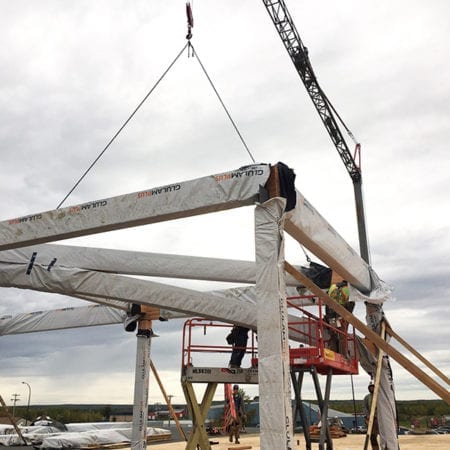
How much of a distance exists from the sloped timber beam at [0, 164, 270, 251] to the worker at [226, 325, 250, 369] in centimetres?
512

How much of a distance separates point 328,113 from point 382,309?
2489cm

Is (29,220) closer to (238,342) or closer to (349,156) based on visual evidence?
(238,342)

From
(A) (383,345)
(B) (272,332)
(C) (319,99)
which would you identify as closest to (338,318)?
(A) (383,345)

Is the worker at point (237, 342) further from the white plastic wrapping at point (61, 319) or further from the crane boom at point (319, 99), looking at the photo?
the crane boom at point (319, 99)

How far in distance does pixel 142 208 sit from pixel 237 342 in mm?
5825

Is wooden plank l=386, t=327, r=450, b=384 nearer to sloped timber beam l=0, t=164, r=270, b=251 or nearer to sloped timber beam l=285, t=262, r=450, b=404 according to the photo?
sloped timber beam l=285, t=262, r=450, b=404

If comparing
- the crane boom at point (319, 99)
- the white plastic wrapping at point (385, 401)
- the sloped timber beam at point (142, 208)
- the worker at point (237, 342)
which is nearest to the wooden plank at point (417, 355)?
the white plastic wrapping at point (385, 401)

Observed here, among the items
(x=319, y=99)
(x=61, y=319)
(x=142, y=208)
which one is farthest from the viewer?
(x=319, y=99)

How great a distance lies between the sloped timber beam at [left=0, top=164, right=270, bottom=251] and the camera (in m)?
7.52

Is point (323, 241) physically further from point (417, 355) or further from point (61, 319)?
point (61, 319)

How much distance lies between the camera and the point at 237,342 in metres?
12.8

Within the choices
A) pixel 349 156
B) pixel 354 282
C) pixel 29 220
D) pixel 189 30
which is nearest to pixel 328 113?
pixel 349 156

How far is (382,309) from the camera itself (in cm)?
1168

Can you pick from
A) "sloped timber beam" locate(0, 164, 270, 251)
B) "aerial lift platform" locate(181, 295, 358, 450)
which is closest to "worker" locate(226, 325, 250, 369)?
"aerial lift platform" locate(181, 295, 358, 450)
